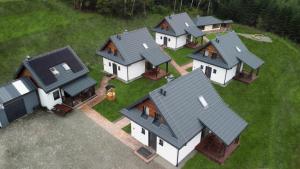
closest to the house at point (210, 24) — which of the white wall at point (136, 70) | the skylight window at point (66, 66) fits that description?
the white wall at point (136, 70)

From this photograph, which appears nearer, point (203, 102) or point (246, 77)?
point (203, 102)

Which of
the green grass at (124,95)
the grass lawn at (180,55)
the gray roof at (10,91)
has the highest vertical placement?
the gray roof at (10,91)

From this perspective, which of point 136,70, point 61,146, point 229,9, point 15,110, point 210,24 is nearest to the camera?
point 61,146

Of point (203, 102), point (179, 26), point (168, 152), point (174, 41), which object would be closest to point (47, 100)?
point (168, 152)

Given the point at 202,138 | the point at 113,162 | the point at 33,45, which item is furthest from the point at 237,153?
the point at 33,45

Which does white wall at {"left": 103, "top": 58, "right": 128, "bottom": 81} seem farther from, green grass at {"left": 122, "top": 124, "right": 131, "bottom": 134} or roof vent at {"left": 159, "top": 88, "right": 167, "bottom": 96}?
roof vent at {"left": 159, "top": 88, "right": 167, "bottom": 96}

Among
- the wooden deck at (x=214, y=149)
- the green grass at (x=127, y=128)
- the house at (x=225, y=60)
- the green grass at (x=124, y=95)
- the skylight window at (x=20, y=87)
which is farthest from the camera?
the house at (x=225, y=60)

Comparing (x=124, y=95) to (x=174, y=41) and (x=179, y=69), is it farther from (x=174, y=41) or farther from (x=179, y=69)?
(x=174, y=41)

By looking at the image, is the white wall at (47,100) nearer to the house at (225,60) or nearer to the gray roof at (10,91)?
the gray roof at (10,91)
